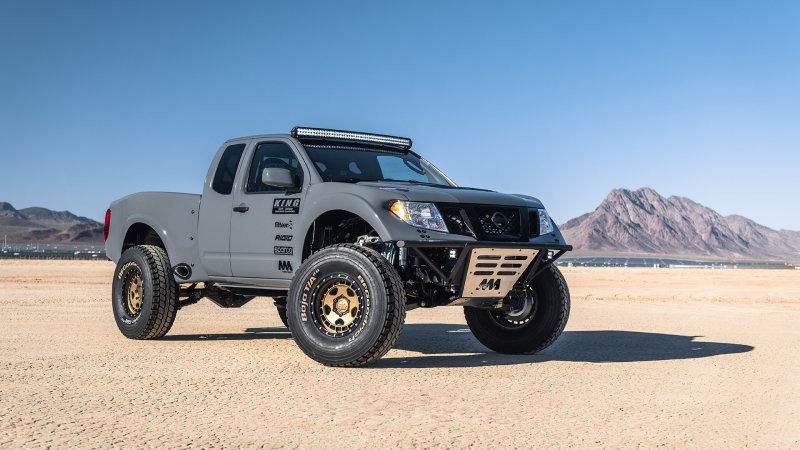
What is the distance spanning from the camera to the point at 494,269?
7.62 m

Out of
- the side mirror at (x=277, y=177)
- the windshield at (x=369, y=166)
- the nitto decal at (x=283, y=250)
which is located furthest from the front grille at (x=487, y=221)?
the nitto decal at (x=283, y=250)

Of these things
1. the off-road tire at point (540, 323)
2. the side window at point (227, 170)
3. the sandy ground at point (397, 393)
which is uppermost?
the side window at point (227, 170)

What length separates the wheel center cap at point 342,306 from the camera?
741cm

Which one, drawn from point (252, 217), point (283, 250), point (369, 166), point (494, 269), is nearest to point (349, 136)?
point (369, 166)

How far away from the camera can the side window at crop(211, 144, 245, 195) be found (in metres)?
9.12

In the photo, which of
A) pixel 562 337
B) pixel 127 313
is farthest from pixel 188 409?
pixel 562 337

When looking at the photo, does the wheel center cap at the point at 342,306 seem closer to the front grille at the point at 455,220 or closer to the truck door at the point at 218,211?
the front grille at the point at 455,220

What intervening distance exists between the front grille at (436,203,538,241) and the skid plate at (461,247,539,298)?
0.46 ft

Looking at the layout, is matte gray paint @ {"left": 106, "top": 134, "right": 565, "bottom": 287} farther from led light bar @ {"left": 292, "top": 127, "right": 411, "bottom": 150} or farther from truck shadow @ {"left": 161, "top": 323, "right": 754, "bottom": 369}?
truck shadow @ {"left": 161, "top": 323, "right": 754, "bottom": 369}

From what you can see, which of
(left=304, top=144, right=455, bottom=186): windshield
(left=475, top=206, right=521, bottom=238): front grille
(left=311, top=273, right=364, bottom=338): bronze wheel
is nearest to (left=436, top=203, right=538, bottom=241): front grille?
(left=475, top=206, right=521, bottom=238): front grille

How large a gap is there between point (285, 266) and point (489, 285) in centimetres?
198

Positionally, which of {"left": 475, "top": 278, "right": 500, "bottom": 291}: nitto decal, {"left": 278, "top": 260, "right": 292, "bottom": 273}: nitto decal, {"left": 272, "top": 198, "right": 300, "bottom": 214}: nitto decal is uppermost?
{"left": 272, "top": 198, "right": 300, "bottom": 214}: nitto decal

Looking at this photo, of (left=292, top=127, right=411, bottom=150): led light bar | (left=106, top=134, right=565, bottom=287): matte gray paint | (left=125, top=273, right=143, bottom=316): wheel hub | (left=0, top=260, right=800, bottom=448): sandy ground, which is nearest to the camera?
(left=0, top=260, right=800, bottom=448): sandy ground

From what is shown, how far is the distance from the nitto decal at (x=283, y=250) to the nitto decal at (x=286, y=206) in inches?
13.5
